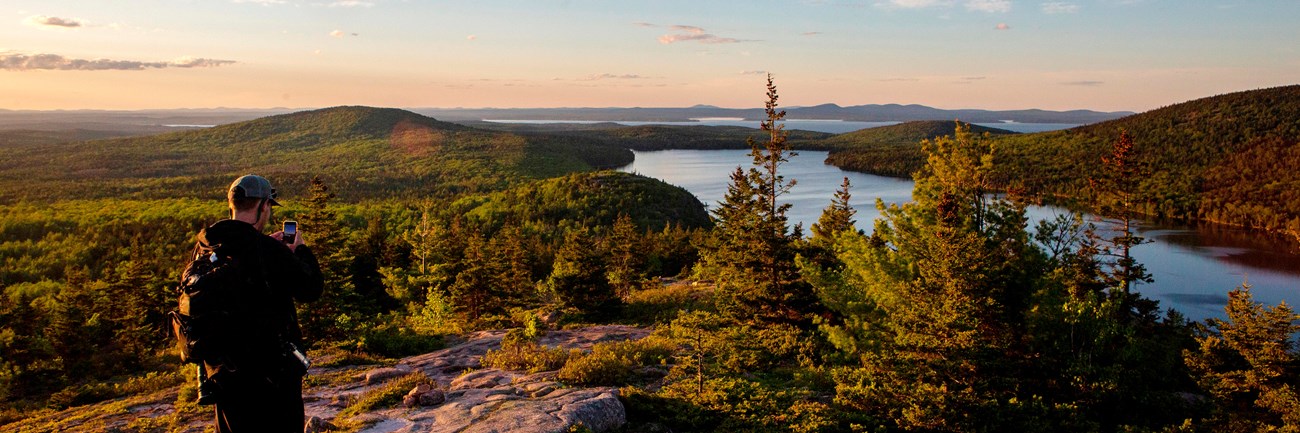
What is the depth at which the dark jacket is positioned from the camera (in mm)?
4984

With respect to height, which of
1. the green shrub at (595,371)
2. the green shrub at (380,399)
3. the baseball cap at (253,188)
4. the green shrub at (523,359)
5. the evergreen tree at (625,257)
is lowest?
the evergreen tree at (625,257)

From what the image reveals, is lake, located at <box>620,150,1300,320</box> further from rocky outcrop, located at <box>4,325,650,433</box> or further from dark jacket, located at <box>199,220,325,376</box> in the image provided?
dark jacket, located at <box>199,220,325,376</box>

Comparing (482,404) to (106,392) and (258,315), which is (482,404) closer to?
(258,315)

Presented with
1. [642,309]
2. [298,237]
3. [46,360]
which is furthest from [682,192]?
[298,237]

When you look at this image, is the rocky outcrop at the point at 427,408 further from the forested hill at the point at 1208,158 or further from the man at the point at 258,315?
the forested hill at the point at 1208,158

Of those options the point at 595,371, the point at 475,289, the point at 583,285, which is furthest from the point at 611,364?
the point at 475,289

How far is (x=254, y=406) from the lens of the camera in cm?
525

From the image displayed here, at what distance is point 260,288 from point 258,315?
0.72ft

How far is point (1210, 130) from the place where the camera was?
138875 millimetres

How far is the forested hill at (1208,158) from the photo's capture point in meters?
101

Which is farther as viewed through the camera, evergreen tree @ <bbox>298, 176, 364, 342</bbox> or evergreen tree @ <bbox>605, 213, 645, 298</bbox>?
evergreen tree @ <bbox>605, 213, 645, 298</bbox>

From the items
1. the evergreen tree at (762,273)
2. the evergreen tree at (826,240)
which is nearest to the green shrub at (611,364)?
the evergreen tree at (762,273)

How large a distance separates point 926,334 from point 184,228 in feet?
328

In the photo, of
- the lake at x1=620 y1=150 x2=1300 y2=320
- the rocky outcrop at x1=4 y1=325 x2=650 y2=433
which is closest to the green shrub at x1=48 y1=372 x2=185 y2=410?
the rocky outcrop at x1=4 y1=325 x2=650 y2=433
